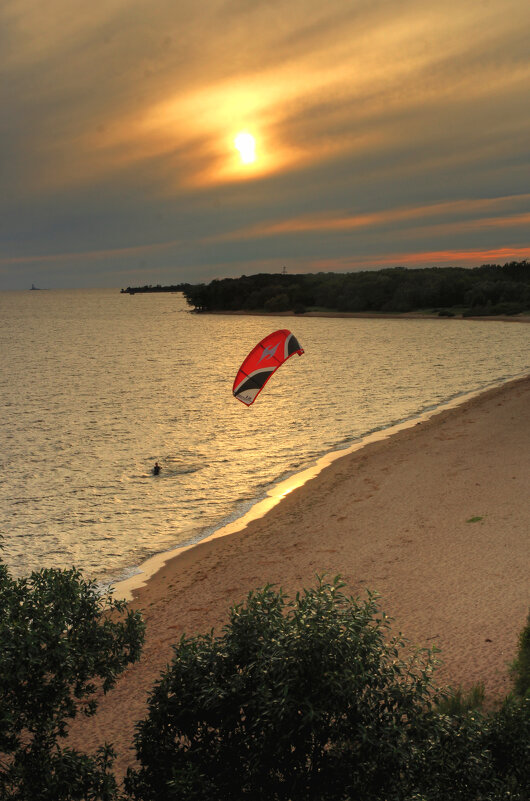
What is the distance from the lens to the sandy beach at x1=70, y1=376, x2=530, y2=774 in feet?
33.1

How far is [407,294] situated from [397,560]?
138 m

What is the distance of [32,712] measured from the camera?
618 centimetres

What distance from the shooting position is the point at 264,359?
15398 mm

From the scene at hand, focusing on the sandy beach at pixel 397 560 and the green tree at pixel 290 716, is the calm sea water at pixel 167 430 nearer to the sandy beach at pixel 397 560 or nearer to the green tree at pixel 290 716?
the sandy beach at pixel 397 560

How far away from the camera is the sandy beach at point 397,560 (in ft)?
33.1

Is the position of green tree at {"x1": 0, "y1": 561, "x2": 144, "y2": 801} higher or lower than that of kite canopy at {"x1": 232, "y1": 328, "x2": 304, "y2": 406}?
lower

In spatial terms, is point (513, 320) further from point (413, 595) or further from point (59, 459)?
point (413, 595)

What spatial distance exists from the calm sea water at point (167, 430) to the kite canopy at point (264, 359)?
5.33 metres

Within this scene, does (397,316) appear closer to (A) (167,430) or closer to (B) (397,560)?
(A) (167,430)

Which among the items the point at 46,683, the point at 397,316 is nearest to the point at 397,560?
the point at 46,683

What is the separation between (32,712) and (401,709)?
3.49m

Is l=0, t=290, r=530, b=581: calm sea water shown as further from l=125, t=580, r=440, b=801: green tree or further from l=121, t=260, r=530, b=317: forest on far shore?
l=121, t=260, r=530, b=317: forest on far shore

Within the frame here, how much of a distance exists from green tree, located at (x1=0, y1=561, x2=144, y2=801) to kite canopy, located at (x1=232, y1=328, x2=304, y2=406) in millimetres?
8688

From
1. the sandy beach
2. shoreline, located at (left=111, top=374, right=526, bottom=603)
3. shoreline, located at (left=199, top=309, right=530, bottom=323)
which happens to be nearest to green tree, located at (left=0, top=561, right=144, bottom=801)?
shoreline, located at (left=111, top=374, right=526, bottom=603)
